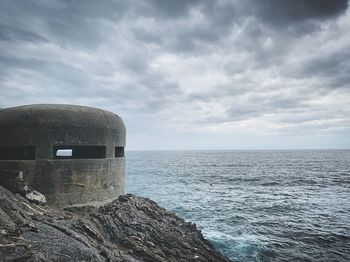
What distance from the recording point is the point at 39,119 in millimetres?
11562

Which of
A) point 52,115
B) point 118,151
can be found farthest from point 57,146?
point 118,151

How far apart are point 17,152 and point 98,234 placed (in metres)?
7.13

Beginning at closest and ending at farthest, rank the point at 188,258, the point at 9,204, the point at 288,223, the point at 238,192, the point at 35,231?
the point at 35,231
the point at 9,204
the point at 188,258
the point at 288,223
the point at 238,192

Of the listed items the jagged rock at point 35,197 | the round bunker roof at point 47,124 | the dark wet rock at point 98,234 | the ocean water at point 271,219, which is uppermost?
the round bunker roof at point 47,124

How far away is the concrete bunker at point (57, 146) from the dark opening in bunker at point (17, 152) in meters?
0.10

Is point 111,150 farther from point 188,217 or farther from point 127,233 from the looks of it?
point 188,217

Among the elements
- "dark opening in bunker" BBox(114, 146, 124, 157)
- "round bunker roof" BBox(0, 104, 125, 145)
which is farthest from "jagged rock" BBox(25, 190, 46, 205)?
"dark opening in bunker" BBox(114, 146, 124, 157)

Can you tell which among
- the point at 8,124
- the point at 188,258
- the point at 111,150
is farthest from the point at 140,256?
the point at 8,124

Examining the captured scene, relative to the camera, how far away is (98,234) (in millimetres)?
9461

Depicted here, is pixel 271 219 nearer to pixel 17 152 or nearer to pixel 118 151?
pixel 118 151

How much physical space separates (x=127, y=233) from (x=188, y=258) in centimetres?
243

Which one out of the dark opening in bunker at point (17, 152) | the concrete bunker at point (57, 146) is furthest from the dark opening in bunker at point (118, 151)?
the dark opening in bunker at point (17, 152)

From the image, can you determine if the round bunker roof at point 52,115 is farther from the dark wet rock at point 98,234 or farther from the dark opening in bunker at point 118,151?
the dark wet rock at point 98,234

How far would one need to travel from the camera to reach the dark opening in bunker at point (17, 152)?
12914 mm
